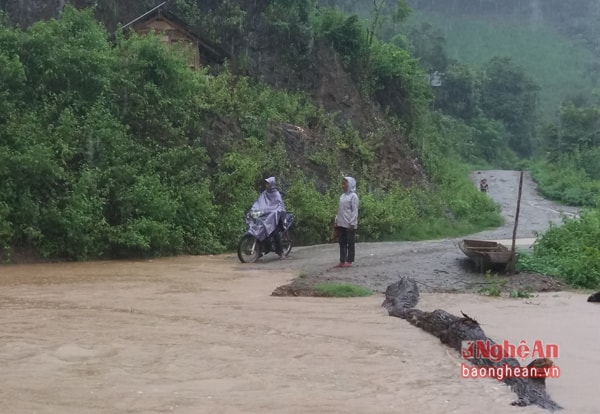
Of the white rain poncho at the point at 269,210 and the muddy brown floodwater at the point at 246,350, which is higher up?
the white rain poncho at the point at 269,210

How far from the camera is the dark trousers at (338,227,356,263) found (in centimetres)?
1304

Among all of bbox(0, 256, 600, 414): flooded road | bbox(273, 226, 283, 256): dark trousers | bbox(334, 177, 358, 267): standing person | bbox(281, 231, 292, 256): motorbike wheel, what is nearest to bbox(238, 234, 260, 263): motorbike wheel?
bbox(273, 226, 283, 256): dark trousers

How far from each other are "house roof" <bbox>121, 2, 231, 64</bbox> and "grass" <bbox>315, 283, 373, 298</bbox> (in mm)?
15419

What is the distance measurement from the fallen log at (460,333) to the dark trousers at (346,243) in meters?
2.82

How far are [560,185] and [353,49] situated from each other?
73.9ft

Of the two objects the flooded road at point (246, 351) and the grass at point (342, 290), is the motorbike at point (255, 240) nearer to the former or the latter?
the flooded road at point (246, 351)

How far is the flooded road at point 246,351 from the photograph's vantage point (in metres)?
5.69

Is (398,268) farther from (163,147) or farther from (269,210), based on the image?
(163,147)

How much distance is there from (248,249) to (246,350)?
7.22 m

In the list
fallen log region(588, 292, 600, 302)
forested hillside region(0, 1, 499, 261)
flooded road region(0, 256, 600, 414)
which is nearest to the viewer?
flooded road region(0, 256, 600, 414)

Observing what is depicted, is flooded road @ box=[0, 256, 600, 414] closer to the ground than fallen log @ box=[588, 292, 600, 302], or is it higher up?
closer to the ground

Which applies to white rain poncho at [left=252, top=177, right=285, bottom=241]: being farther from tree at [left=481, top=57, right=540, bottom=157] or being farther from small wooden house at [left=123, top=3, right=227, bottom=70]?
tree at [left=481, top=57, right=540, bottom=157]

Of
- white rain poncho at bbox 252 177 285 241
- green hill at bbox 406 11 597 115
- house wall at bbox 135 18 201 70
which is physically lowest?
white rain poncho at bbox 252 177 285 241

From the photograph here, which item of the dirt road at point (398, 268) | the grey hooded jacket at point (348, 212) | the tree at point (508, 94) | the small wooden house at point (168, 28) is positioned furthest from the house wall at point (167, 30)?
the tree at point (508, 94)
